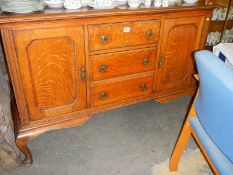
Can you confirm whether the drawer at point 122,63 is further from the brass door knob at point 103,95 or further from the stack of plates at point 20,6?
the stack of plates at point 20,6

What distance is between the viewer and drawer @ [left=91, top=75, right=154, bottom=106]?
1.54 metres

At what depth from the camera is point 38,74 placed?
1312 mm

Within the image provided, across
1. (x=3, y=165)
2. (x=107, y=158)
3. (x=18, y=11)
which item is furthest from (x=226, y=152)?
(x=3, y=165)

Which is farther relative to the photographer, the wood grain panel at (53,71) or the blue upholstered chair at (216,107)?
the wood grain panel at (53,71)

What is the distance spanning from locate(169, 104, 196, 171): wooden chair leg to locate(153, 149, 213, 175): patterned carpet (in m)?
0.05

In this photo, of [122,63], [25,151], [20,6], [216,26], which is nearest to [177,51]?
[122,63]

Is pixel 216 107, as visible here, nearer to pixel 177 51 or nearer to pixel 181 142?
pixel 181 142

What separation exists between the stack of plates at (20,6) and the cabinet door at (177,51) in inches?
32.4

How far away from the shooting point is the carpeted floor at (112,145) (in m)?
1.50

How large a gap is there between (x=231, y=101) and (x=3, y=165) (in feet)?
4.46

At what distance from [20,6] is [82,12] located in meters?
0.32

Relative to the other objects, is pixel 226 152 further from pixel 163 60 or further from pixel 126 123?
pixel 126 123

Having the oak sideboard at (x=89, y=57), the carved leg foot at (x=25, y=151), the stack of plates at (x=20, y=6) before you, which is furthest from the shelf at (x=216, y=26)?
the carved leg foot at (x=25, y=151)

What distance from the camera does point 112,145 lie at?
1675mm
